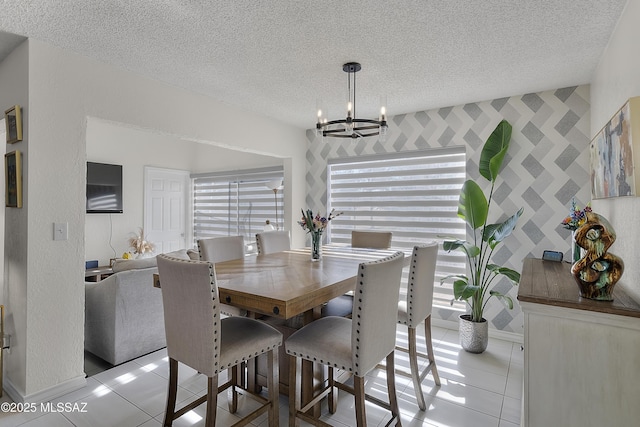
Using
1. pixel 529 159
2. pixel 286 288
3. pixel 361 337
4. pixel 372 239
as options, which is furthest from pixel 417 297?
pixel 529 159

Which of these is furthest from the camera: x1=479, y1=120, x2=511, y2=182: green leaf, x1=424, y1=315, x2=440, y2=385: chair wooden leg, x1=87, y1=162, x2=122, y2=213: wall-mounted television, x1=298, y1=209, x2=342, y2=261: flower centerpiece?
x1=87, y1=162, x2=122, y2=213: wall-mounted television

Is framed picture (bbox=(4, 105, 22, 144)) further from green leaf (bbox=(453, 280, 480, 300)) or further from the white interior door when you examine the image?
green leaf (bbox=(453, 280, 480, 300))

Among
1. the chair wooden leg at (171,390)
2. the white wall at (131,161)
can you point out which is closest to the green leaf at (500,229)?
the chair wooden leg at (171,390)

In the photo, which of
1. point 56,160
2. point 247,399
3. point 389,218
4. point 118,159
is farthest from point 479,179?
point 118,159

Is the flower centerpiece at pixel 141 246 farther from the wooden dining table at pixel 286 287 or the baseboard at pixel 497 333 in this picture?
the baseboard at pixel 497 333

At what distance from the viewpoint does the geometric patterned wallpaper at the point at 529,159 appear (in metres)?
3.00

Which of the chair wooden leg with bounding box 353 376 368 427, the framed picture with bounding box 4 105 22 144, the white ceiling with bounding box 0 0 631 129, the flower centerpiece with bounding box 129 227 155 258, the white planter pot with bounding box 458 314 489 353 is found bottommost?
the white planter pot with bounding box 458 314 489 353

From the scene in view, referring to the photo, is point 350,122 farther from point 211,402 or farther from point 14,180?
point 14,180

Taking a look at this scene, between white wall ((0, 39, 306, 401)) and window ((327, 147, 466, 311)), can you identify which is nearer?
white wall ((0, 39, 306, 401))

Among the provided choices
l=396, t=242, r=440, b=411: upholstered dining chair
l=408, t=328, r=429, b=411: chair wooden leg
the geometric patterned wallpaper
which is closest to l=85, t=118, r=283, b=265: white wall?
the geometric patterned wallpaper

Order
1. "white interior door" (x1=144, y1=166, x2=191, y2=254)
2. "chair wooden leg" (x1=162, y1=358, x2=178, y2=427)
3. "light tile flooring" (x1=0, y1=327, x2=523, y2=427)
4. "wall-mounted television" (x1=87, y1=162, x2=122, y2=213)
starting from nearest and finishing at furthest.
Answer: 1. "chair wooden leg" (x1=162, y1=358, x2=178, y2=427)
2. "light tile flooring" (x1=0, y1=327, x2=523, y2=427)
3. "wall-mounted television" (x1=87, y1=162, x2=122, y2=213)
4. "white interior door" (x1=144, y1=166, x2=191, y2=254)

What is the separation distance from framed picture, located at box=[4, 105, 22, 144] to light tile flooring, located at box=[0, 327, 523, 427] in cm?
180

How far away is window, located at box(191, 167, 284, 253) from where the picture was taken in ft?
16.8

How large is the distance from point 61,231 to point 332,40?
2310mm
